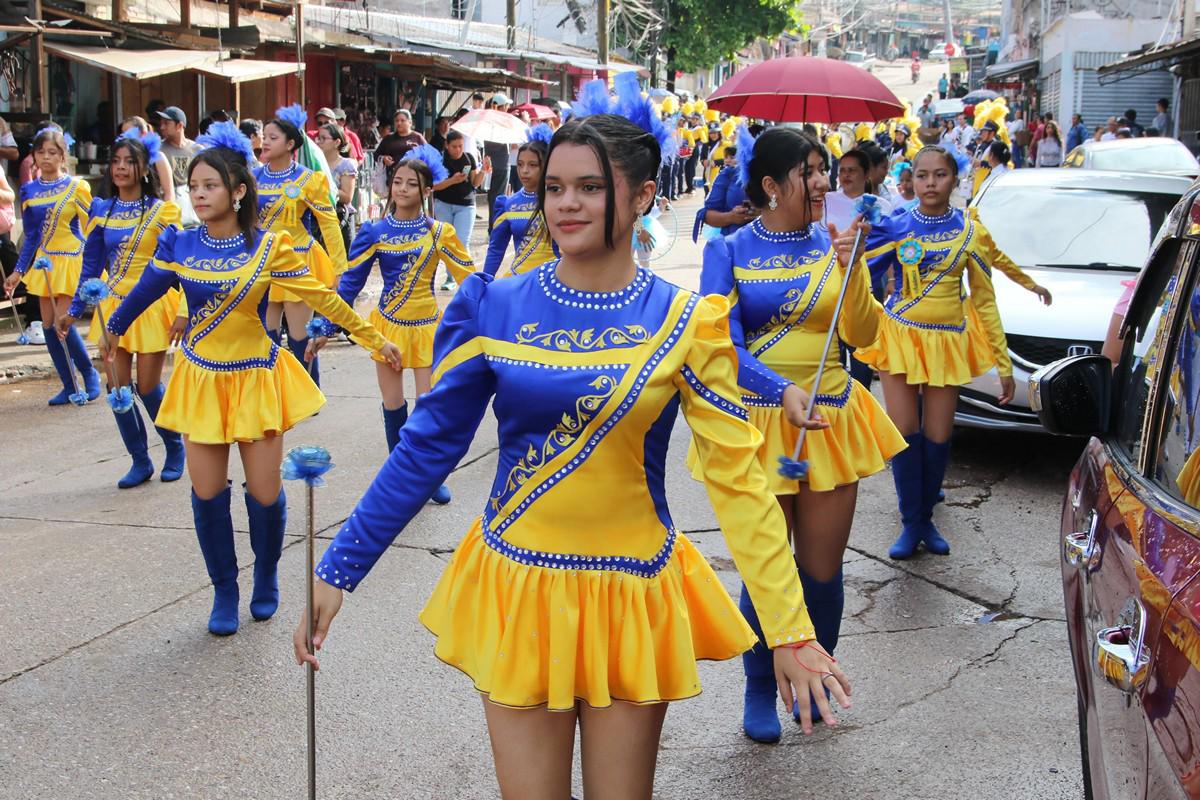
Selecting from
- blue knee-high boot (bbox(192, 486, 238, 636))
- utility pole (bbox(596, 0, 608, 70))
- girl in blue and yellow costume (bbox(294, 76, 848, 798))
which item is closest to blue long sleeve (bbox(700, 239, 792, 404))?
girl in blue and yellow costume (bbox(294, 76, 848, 798))

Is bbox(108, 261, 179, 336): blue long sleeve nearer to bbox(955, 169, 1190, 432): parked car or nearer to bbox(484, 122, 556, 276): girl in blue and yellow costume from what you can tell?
bbox(484, 122, 556, 276): girl in blue and yellow costume

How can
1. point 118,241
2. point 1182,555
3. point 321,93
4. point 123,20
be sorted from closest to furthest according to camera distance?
1. point 1182,555
2. point 118,241
3. point 123,20
4. point 321,93

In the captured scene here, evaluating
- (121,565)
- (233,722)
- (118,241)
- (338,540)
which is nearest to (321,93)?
(118,241)

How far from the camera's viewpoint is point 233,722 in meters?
4.71

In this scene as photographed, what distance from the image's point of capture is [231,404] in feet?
18.3

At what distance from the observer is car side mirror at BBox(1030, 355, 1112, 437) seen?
3.30m

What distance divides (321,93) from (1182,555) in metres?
24.9

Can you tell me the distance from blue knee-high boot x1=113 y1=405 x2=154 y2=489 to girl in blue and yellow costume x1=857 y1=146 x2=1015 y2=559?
4115 millimetres

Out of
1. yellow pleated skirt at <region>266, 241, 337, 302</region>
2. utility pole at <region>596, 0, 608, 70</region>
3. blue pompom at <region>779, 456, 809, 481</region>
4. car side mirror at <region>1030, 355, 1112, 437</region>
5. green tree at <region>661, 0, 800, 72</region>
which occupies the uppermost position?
green tree at <region>661, 0, 800, 72</region>

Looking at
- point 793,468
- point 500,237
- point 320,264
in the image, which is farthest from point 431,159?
point 793,468

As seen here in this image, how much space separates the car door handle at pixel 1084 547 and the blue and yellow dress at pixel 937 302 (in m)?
3.44

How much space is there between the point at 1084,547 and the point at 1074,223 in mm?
7082

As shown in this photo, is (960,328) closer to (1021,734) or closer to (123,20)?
(1021,734)

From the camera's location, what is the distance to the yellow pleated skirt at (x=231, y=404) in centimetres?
548
